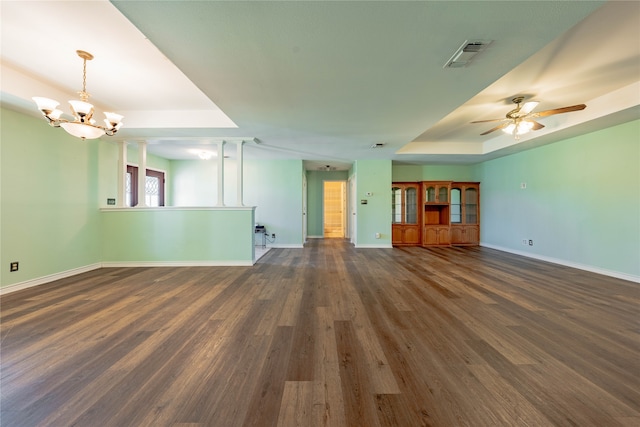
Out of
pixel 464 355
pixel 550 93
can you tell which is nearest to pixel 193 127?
pixel 464 355

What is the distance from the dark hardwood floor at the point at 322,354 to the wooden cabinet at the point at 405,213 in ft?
12.7

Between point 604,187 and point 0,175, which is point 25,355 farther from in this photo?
point 604,187

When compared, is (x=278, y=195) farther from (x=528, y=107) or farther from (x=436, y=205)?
(x=528, y=107)

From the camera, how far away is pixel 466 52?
205 centimetres

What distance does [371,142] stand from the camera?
4.98 m

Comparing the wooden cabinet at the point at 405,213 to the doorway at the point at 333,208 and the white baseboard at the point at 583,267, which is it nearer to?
the white baseboard at the point at 583,267

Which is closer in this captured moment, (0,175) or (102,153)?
(0,175)

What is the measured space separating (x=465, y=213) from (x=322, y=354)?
279 inches

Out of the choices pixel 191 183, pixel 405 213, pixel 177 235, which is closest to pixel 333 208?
pixel 405 213

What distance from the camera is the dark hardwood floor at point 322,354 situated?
1283mm

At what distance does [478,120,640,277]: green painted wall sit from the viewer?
12.4 ft

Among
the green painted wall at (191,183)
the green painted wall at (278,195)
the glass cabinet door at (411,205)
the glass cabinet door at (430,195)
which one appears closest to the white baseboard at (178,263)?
the green painted wall at (278,195)

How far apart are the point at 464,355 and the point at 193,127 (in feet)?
15.3

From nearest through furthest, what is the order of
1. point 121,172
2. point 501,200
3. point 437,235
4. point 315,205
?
point 121,172
point 501,200
point 437,235
point 315,205
